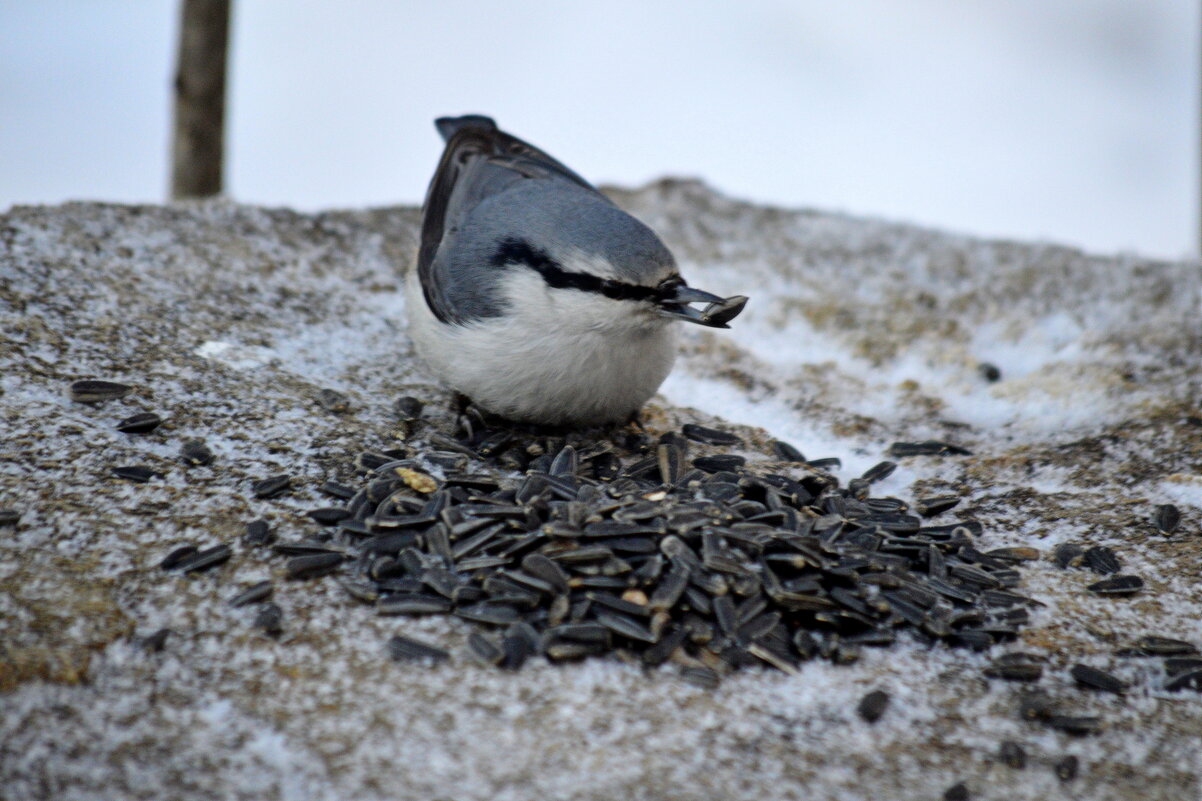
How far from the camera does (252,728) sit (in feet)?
7.29

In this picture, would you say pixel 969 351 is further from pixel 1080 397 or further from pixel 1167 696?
pixel 1167 696

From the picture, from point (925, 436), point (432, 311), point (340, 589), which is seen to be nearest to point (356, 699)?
point (340, 589)

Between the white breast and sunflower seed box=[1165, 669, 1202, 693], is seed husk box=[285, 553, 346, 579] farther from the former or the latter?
sunflower seed box=[1165, 669, 1202, 693]

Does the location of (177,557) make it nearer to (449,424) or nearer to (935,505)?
(449,424)

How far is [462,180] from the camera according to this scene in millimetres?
4219

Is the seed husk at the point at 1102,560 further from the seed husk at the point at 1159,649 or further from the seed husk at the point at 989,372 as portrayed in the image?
the seed husk at the point at 989,372

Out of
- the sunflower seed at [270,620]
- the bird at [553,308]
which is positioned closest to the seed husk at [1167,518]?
the bird at [553,308]

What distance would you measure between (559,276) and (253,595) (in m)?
1.33

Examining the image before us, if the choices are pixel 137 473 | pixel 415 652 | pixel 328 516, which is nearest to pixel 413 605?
pixel 415 652

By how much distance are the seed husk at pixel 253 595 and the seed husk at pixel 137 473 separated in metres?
0.61

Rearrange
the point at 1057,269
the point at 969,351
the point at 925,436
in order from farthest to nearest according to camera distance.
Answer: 1. the point at 1057,269
2. the point at 969,351
3. the point at 925,436

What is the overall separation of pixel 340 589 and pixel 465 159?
Answer: 224 cm

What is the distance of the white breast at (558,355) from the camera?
3.34 meters

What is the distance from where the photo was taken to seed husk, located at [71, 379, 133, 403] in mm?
3365
